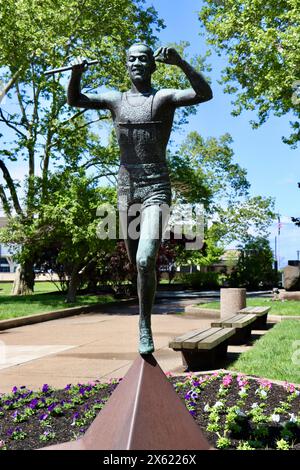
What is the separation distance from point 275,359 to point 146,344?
366 cm

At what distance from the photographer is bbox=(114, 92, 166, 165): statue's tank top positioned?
389 centimetres

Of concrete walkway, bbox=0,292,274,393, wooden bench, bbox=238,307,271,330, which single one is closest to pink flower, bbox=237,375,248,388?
concrete walkway, bbox=0,292,274,393

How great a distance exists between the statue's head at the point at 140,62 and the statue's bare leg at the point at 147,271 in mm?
1098

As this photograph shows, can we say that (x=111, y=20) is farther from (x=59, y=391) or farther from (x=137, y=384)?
(x=137, y=384)

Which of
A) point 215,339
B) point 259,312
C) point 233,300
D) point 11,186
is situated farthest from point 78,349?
point 11,186

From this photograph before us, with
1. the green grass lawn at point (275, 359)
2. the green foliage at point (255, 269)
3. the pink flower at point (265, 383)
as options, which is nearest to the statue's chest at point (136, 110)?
the pink flower at point (265, 383)

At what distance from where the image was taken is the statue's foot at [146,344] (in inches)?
139

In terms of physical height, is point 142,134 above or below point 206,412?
above

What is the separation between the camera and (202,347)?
19.8ft

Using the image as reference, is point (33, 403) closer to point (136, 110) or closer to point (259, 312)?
point (136, 110)

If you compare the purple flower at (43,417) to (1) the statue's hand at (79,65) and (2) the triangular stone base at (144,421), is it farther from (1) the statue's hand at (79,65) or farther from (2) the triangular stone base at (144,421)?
(1) the statue's hand at (79,65)

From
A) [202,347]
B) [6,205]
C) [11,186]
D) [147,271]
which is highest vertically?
[11,186]
